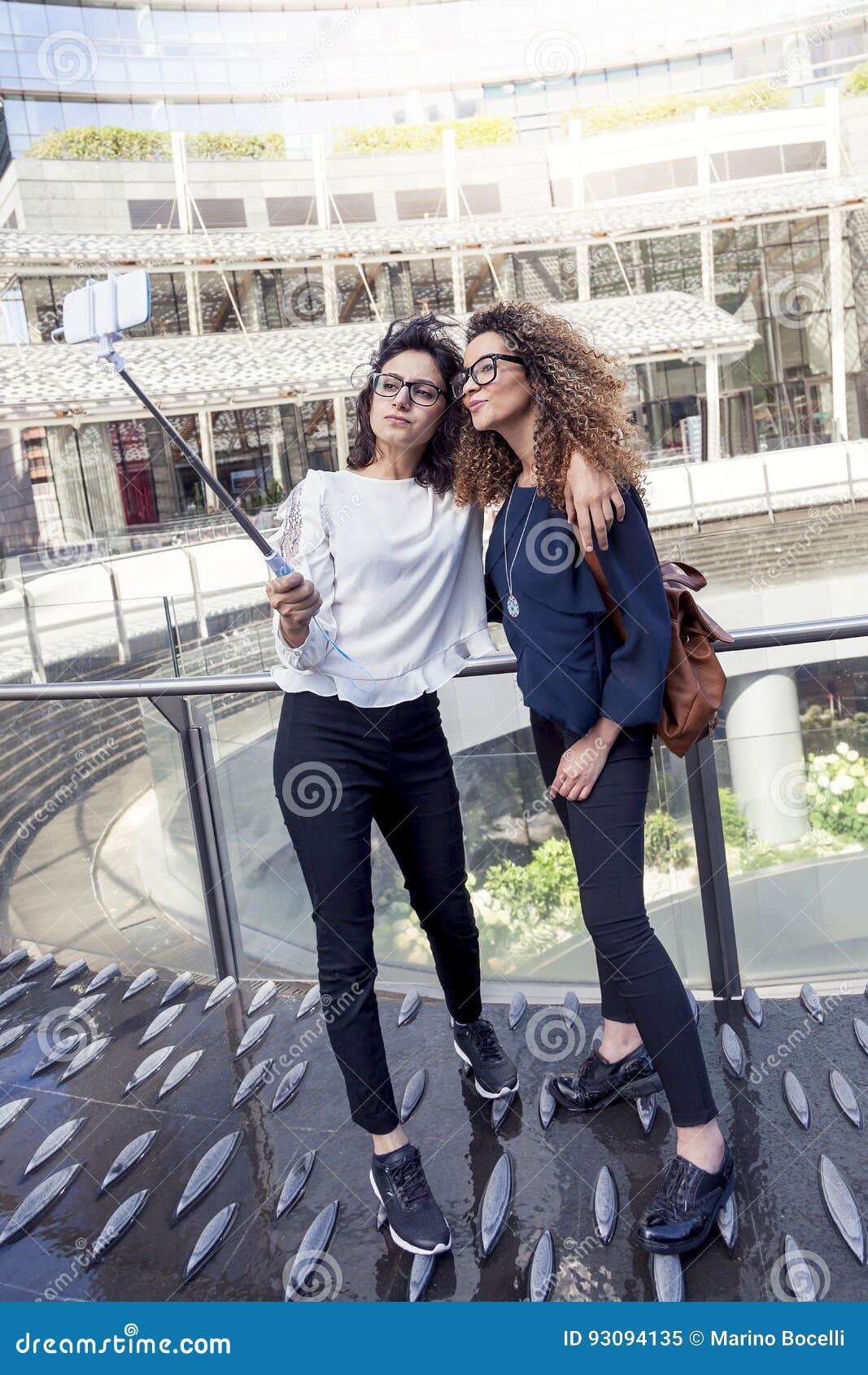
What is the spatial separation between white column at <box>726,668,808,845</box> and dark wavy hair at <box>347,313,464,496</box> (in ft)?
3.58

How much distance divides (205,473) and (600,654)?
78 centimetres

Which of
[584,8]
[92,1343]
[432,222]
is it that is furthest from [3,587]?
[584,8]

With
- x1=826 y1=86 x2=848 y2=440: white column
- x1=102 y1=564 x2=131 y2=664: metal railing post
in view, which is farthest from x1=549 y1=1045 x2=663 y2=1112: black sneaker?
x1=826 y1=86 x2=848 y2=440: white column

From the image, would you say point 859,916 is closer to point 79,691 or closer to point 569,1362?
point 569,1362

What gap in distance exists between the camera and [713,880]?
2.81 metres

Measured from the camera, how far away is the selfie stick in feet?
5.25

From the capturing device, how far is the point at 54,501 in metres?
24.6

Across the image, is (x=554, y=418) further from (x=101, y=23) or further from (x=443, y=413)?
(x=101, y=23)

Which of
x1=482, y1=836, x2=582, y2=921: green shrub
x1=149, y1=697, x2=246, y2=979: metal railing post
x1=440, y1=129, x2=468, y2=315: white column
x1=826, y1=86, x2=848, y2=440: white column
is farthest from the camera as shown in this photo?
x1=440, y1=129, x2=468, y2=315: white column

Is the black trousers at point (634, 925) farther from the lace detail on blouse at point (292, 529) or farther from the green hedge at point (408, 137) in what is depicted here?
the green hedge at point (408, 137)

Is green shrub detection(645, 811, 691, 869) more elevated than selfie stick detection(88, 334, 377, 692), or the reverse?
selfie stick detection(88, 334, 377, 692)

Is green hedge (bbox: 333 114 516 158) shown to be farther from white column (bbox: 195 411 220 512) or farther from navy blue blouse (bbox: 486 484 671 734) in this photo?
navy blue blouse (bbox: 486 484 671 734)

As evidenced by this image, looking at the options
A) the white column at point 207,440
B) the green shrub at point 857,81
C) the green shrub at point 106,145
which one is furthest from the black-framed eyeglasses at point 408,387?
the green shrub at point 857,81

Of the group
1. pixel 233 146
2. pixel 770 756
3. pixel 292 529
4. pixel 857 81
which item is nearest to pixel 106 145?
pixel 233 146
